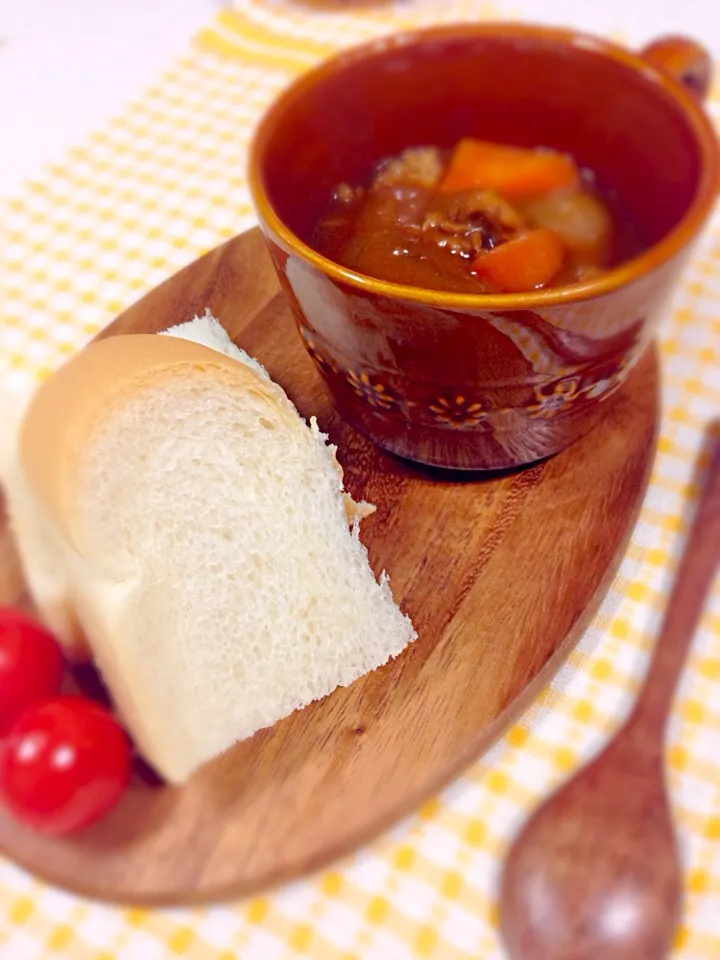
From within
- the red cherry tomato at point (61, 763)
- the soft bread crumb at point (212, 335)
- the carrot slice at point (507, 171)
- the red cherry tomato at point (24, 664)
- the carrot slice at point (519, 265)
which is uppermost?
the carrot slice at point (507, 171)

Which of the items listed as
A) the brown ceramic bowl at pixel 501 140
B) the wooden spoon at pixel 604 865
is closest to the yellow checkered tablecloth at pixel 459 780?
the wooden spoon at pixel 604 865

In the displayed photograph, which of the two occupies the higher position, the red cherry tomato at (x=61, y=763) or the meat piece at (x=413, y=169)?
the meat piece at (x=413, y=169)

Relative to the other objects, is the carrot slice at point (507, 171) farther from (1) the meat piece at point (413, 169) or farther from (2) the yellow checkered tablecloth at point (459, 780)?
(2) the yellow checkered tablecloth at point (459, 780)

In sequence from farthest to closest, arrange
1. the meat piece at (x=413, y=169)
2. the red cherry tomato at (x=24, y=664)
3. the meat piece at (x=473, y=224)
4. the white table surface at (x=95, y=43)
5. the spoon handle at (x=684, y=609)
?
1. the white table surface at (x=95, y=43)
2. the meat piece at (x=413, y=169)
3. the meat piece at (x=473, y=224)
4. the spoon handle at (x=684, y=609)
5. the red cherry tomato at (x=24, y=664)

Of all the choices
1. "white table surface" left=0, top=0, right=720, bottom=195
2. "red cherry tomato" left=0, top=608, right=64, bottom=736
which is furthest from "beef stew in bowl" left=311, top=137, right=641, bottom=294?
"white table surface" left=0, top=0, right=720, bottom=195

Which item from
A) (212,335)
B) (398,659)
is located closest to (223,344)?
(212,335)

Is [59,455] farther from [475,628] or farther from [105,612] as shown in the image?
[475,628]

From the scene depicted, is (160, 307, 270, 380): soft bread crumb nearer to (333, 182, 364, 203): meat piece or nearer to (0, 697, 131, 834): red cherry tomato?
(333, 182, 364, 203): meat piece
